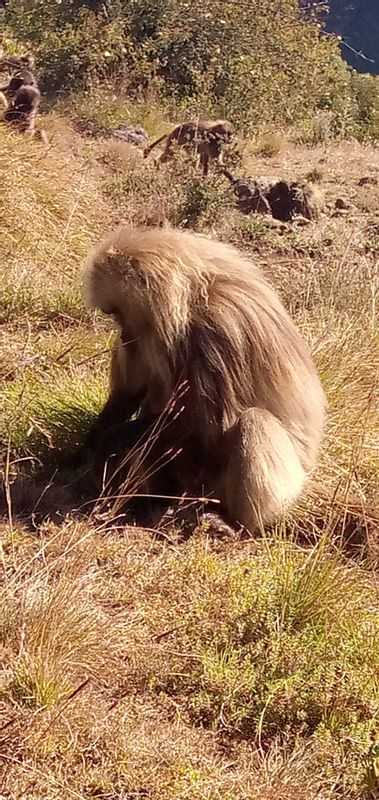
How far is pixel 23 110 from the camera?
30.6ft

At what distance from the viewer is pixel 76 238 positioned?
739 cm

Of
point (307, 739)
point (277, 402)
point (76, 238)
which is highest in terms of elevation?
point (277, 402)

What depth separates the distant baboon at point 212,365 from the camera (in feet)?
12.1

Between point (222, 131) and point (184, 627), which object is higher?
point (184, 627)

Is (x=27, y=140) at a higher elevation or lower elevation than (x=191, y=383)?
lower

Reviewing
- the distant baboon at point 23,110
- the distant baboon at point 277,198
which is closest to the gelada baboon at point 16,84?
the distant baboon at point 23,110

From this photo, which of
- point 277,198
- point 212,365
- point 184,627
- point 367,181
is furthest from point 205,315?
point 367,181

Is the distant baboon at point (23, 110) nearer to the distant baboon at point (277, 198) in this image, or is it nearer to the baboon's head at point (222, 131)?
the baboon's head at point (222, 131)

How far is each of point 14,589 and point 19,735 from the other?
48 centimetres

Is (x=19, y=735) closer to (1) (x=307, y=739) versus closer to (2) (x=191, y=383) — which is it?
(1) (x=307, y=739)

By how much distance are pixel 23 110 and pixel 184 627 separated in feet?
24.1

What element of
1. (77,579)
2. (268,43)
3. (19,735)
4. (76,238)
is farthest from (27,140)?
(268,43)

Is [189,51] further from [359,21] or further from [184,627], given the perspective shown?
[359,21]

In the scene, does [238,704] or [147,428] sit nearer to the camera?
[238,704]
